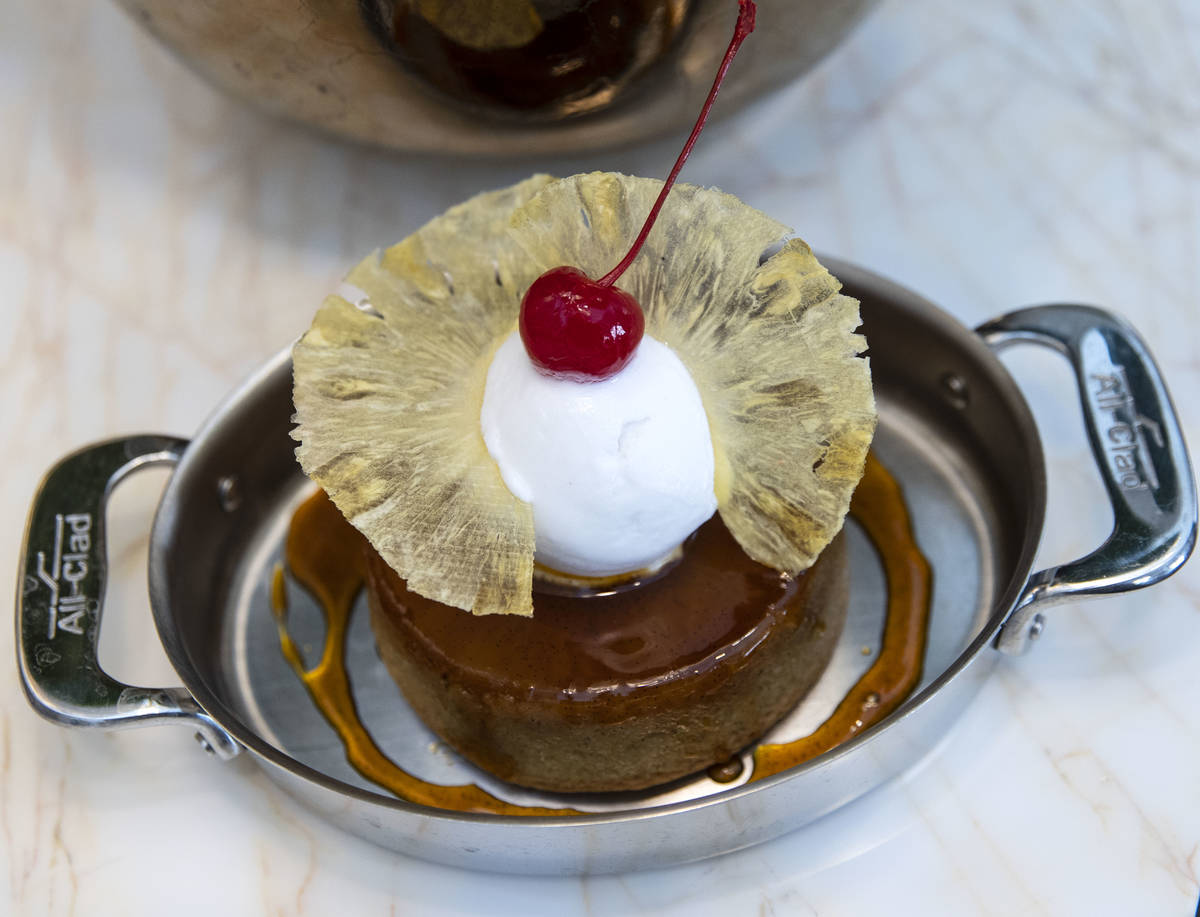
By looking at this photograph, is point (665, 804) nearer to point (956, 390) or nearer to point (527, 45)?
point (956, 390)

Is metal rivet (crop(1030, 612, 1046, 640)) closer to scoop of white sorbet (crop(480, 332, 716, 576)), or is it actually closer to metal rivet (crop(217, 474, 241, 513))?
scoop of white sorbet (crop(480, 332, 716, 576))

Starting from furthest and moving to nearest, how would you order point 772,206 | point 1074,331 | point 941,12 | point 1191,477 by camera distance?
point 941,12
point 772,206
point 1074,331
point 1191,477

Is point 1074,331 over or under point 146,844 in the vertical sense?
over

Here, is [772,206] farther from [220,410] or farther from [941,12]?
[220,410]

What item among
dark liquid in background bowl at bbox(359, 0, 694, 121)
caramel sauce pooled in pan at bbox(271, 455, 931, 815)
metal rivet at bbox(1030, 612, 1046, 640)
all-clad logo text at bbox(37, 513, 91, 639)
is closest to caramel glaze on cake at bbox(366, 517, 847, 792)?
caramel sauce pooled in pan at bbox(271, 455, 931, 815)

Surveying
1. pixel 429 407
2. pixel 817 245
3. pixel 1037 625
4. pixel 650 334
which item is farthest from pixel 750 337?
pixel 817 245

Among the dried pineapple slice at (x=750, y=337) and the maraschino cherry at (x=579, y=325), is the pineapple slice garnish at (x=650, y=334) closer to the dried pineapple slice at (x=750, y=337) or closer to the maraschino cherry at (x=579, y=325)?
the dried pineapple slice at (x=750, y=337)

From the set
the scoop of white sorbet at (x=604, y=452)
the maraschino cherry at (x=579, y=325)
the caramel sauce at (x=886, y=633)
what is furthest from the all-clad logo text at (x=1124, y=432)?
the maraschino cherry at (x=579, y=325)

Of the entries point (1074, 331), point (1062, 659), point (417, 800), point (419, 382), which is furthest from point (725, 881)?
point (1074, 331)
